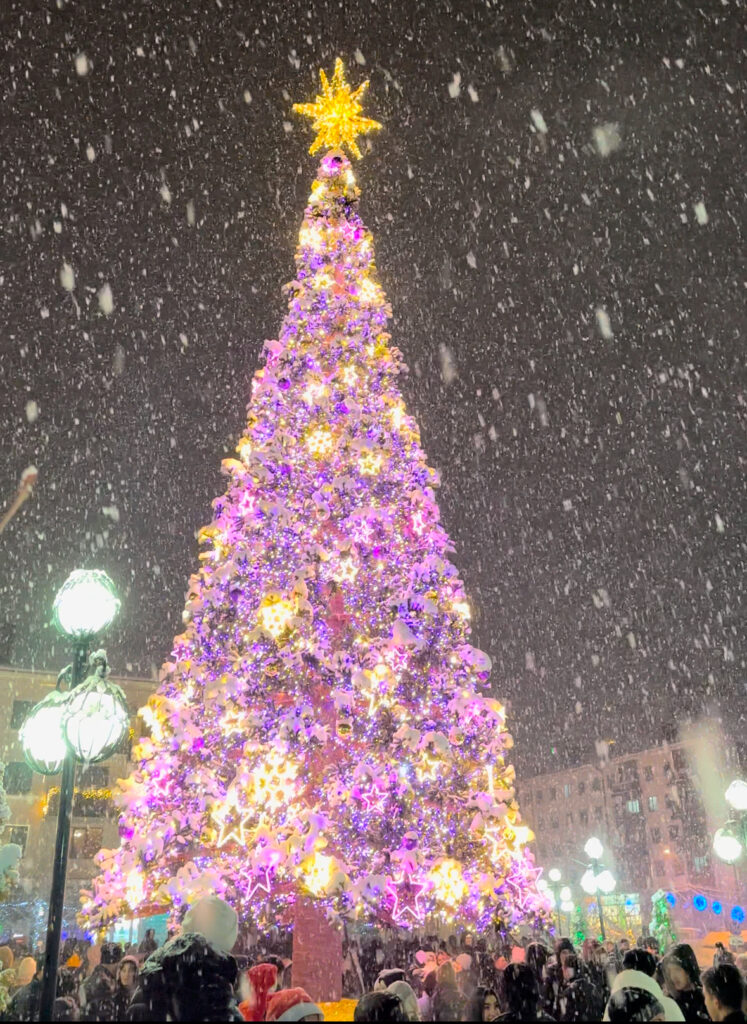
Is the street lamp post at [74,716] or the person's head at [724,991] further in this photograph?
the street lamp post at [74,716]

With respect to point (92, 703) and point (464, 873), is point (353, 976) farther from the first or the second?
point (92, 703)

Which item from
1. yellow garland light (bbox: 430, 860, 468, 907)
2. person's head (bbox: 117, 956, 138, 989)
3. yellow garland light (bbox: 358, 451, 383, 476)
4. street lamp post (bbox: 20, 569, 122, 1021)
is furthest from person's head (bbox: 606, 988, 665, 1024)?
yellow garland light (bbox: 358, 451, 383, 476)

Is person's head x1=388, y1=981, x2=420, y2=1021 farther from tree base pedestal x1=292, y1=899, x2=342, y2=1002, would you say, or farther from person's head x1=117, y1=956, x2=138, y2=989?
person's head x1=117, y1=956, x2=138, y2=989

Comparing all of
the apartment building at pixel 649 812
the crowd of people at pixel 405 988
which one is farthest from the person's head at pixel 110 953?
the apartment building at pixel 649 812

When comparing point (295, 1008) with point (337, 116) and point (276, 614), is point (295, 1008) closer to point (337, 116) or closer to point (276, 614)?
point (276, 614)

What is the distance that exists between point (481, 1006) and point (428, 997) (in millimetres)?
2133

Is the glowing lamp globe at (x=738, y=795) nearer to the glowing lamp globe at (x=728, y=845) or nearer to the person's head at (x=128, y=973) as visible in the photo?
the glowing lamp globe at (x=728, y=845)

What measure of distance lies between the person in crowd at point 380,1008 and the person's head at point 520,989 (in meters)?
1.59

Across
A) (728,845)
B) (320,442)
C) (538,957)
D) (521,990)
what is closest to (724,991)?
(521,990)

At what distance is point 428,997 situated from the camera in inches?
331

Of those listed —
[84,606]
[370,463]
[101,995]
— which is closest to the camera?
[84,606]

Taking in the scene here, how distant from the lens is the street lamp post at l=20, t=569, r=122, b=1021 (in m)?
6.03

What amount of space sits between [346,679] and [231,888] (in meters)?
2.84

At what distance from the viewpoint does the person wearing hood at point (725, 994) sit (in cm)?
496
